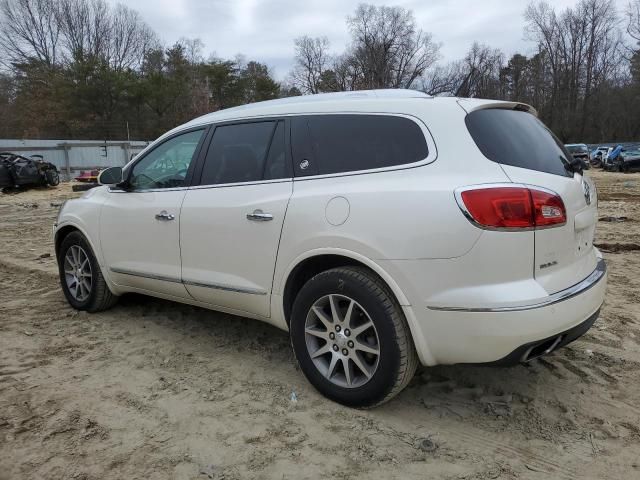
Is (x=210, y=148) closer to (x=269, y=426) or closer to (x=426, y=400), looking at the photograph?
(x=269, y=426)

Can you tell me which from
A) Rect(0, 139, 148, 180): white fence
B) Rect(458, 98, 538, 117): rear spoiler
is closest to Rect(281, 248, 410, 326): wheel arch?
Rect(458, 98, 538, 117): rear spoiler

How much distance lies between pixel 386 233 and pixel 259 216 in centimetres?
92

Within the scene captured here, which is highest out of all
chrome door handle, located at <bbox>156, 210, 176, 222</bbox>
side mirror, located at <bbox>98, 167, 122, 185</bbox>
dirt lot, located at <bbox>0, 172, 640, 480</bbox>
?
side mirror, located at <bbox>98, 167, 122, 185</bbox>

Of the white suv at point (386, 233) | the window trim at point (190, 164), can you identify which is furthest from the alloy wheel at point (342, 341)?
the window trim at point (190, 164)

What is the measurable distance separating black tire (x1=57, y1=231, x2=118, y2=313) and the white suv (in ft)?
3.78

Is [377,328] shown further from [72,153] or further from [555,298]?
[72,153]

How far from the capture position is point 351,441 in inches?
109

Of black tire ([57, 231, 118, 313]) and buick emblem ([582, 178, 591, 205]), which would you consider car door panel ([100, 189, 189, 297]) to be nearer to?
black tire ([57, 231, 118, 313])

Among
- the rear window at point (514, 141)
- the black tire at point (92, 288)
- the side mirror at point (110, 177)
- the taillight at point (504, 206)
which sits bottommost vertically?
the black tire at point (92, 288)

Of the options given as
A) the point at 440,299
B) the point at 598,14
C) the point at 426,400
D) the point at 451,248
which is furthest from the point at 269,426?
the point at 598,14

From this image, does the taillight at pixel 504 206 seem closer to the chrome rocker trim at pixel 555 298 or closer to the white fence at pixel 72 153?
the chrome rocker trim at pixel 555 298

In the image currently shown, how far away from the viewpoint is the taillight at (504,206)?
8.23ft

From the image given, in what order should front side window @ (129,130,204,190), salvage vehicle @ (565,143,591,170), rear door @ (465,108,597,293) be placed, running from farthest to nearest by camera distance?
front side window @ (129,130,204,190) → salvage vehicle @ (565,143,591,170) → rear door @ (465,108,597,293)

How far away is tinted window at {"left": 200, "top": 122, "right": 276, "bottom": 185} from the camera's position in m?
3.52
